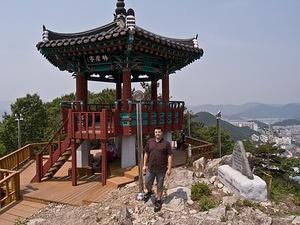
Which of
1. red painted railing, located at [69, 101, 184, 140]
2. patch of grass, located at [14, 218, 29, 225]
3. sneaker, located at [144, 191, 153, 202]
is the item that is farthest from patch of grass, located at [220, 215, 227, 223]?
patch of grass, located at [14, 218, 29, 225]

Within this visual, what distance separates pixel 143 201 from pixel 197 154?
23.2ft

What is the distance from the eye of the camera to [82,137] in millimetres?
13453

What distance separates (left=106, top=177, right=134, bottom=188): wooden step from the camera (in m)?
12.4

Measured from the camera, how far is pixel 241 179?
34.8ft

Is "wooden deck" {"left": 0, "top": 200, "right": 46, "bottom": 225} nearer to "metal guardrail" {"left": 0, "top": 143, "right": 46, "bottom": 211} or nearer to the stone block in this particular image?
"metal guardrail" {"left": 0, "top": 143, "right": 46, "bottom": 211}

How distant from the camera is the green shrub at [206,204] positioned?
9.68m

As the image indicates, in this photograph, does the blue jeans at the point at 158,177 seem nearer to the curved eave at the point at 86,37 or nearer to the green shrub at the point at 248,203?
the green shrub at the point at 248,203

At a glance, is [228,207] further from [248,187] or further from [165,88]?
[165,88]

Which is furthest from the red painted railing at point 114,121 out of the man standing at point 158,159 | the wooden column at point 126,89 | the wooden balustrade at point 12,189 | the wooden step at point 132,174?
A: the man standing at point 158,159

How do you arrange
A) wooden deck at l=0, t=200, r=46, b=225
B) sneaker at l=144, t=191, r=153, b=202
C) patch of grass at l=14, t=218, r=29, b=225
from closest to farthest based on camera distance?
1. sneaker at l=144, t=191, r=153, b=202
2. patch of grass at l=14, t=218, r=29, b=225
3. wooden deck at l=0, t=200, r=46, b=225

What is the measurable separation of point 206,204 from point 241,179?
1.58 m

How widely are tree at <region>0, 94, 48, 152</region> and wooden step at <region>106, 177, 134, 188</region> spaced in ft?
77.7

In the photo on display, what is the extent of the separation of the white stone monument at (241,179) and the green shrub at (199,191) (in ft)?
3.06

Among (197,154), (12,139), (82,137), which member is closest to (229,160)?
(197,154)
